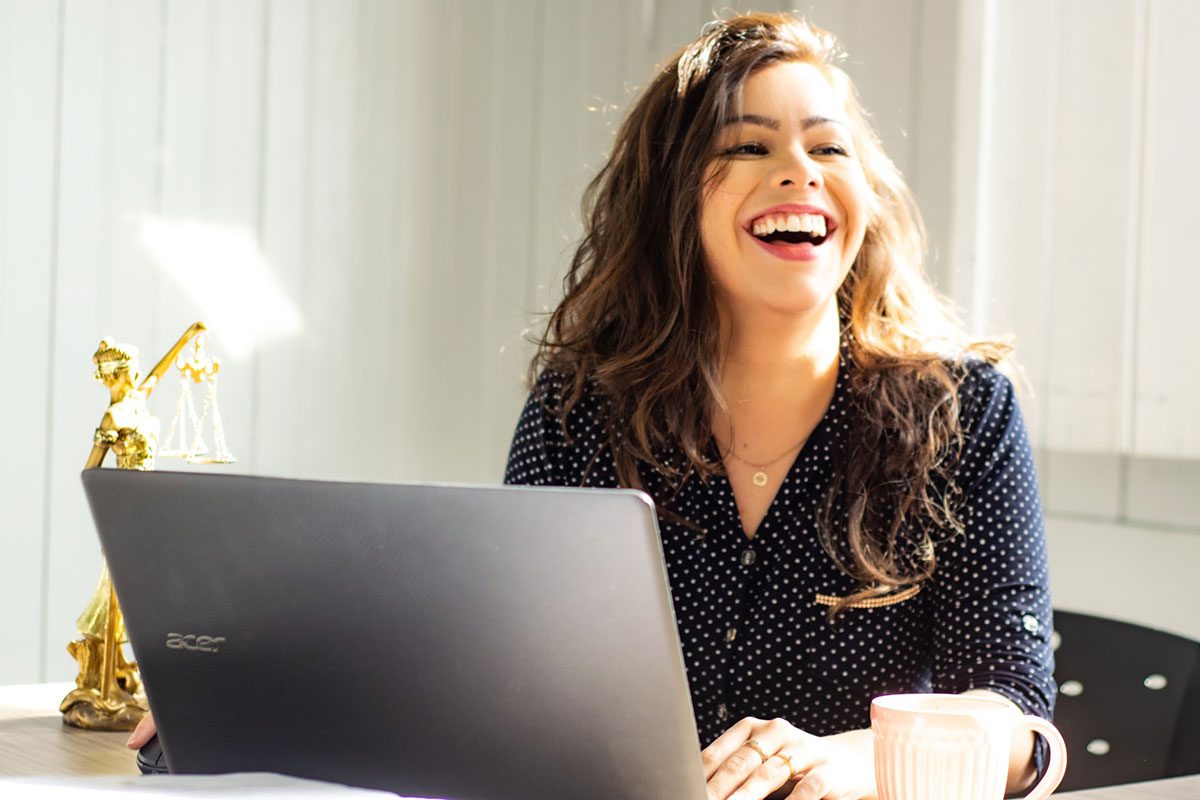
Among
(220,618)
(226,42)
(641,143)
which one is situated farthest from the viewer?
(226,42)

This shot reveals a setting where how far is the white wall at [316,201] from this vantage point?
266 cm

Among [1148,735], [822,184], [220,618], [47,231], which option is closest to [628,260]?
[822,184]

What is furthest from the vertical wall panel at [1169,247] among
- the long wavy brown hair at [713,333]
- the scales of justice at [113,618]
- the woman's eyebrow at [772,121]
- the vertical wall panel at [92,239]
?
the vertical wall panel at [92,239]

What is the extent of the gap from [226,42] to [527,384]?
1477mm

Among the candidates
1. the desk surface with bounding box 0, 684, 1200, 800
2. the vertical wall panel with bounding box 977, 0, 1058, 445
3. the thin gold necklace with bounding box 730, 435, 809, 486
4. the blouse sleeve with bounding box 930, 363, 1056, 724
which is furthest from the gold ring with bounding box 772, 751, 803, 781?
the vertical wall panel with bounding box 977, 0, 1058, 445

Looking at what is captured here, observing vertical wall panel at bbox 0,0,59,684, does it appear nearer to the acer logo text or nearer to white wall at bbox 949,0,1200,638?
white wall at bbox 949,0,1200,638

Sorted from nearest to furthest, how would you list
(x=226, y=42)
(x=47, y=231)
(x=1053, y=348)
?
(x=1053, y=348)
(x=47, y=231)
(x=226, y=42)

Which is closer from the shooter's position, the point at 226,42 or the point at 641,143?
the point at 641,143

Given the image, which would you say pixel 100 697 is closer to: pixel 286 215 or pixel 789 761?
pixel 789 761

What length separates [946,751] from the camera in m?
0.86

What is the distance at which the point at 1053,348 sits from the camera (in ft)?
7.84

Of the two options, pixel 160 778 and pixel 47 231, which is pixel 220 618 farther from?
pixel 47 231

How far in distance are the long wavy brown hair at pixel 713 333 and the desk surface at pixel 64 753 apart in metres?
0.36

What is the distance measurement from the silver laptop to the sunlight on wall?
1998mm
